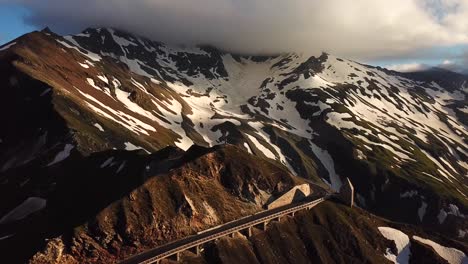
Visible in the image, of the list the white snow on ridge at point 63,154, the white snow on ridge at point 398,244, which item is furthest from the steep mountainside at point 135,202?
the white snow on ridge at point 398,244

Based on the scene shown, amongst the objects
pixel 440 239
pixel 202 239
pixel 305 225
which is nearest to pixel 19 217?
pixel 202 239

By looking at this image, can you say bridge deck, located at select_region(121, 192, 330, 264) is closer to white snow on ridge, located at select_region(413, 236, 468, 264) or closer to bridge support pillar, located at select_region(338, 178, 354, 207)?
bridge support pillar, located at select_region(338, 178, 354, 207)

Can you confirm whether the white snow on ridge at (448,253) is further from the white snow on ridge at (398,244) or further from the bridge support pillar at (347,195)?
the bridge support pillar at (347,195)

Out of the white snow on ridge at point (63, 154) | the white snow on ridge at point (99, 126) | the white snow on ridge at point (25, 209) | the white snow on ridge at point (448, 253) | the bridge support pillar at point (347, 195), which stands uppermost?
the bridge support pillar at point (347, 195)

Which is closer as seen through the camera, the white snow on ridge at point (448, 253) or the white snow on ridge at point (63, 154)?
the white snow on ridge at point (448, 253)

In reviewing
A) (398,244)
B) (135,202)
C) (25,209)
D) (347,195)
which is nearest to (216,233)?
(135,202)

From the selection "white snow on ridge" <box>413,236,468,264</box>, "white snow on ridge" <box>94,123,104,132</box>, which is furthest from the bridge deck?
"white snow on ridge" <box>94,123,104,132</box>

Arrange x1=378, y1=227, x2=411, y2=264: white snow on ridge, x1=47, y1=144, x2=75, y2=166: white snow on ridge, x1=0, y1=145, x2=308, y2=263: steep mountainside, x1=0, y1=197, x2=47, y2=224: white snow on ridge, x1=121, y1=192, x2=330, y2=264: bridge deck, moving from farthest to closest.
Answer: x1=47, y1=144, x2=75, y2=166: white snow on ridge < x1=0, y1=197, x2=47, y2=224: white snow on ridge < x1=378, y1=227, x2=411, y2=264: white snow on ridge < x1=0, y1=145, x2=308, y2=263: steep mountainside < x1=121, y1=192, x2=330, y2=264: bridge deck
